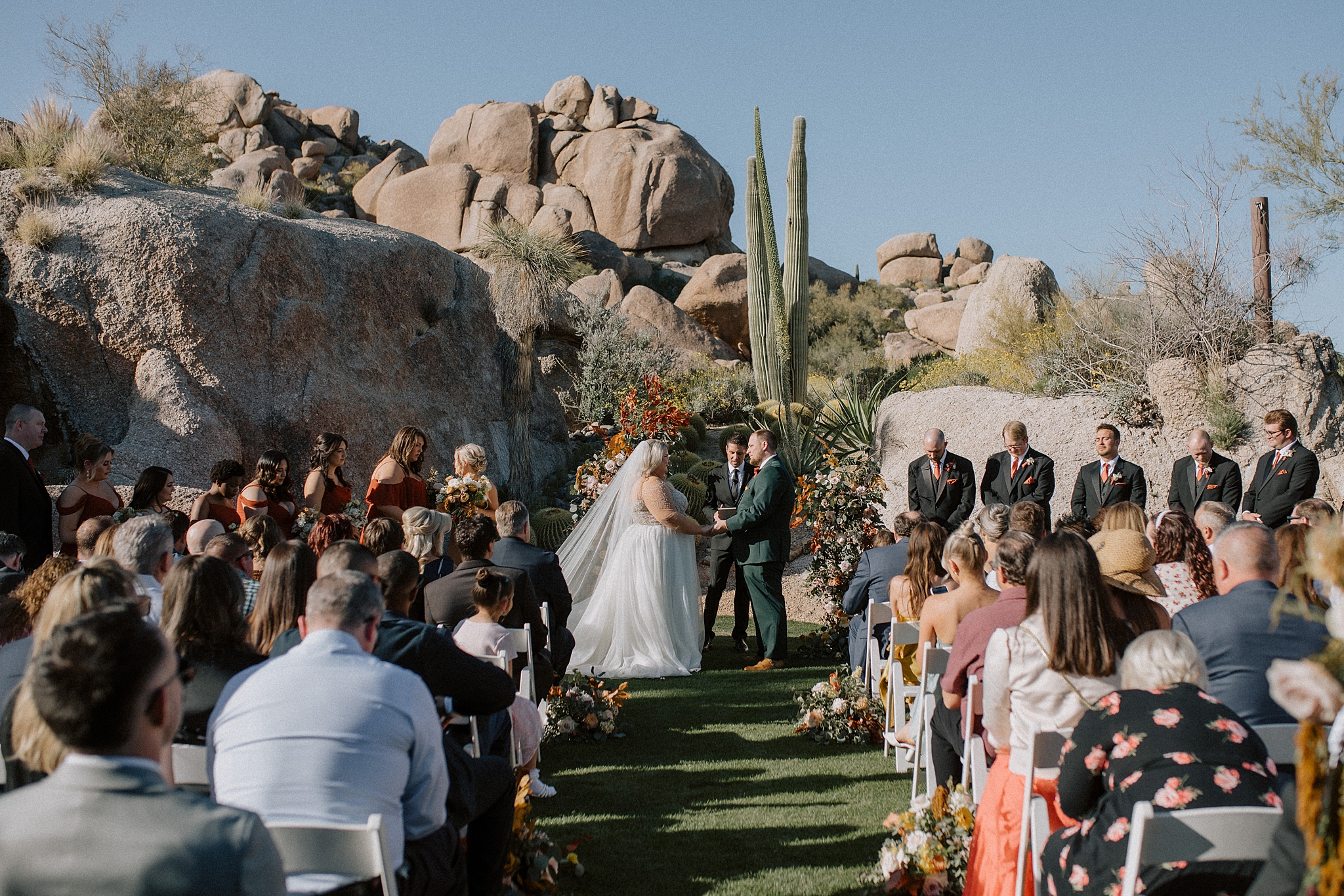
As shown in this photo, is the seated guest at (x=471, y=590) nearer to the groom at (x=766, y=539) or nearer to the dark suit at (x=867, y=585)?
the dark suit at (x=867, y=585)

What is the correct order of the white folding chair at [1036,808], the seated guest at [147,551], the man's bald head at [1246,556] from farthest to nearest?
the seated guest at [147,551] < the man's bald head at [1246,556] < the white folding chair at [1036,808]

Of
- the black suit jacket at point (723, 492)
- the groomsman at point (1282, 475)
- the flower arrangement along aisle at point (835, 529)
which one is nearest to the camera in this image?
the groomsman at point (1282, 475)

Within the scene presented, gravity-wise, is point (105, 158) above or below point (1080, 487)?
above

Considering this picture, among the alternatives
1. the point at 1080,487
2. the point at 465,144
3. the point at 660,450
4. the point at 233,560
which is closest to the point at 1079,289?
the point at 1080,487

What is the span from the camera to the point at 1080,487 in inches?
344

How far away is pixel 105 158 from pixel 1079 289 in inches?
628

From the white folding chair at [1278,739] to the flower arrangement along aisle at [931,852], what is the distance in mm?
1028

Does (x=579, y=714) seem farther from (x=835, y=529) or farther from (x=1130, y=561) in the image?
(x=835, y=529)

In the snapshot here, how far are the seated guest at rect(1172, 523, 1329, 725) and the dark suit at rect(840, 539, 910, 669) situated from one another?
112 inches

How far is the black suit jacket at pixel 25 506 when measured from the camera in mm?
5914

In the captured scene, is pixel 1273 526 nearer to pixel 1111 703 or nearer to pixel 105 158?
pixel 1111 703

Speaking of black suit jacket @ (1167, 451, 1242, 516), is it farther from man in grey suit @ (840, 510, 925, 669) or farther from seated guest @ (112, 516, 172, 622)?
seated guest @ (112, 516, 172, 622)

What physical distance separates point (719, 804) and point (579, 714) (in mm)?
1408

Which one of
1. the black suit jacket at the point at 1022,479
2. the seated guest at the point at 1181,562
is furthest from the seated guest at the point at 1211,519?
the black suit jacket at the point at 1022,479
